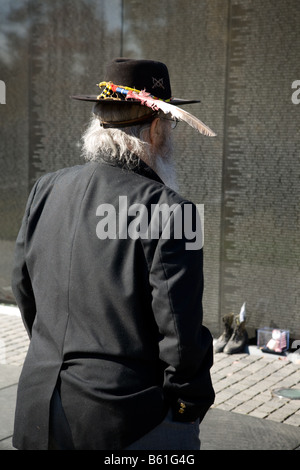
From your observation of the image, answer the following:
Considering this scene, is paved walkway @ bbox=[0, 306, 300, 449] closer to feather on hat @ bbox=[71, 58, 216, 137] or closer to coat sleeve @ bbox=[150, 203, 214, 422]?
coat sleeve @ bbox=[150, 203, 214, 422]

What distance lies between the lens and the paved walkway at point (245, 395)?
14.0 feet

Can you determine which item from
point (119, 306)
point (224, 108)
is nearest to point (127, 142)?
point (119, 306)

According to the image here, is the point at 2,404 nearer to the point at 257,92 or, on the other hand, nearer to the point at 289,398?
the point at 289,398

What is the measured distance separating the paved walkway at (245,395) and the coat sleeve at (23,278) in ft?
5.96

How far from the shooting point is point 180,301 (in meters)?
2.06

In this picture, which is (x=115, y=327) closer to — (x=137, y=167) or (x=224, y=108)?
(x=137, y=167)

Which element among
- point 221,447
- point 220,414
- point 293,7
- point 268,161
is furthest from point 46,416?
point 293,7

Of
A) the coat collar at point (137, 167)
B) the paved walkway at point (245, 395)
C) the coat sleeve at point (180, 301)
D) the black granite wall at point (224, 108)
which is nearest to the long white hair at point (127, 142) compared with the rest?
the coat collar at point (137, 167)

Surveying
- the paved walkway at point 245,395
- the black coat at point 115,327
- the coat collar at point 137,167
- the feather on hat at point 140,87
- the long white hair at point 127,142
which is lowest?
the paved walkway at point 245,395

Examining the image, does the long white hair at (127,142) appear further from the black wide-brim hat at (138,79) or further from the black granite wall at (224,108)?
the black granite wall at (224,108)

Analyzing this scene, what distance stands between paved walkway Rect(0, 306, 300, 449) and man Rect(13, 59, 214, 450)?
2.05m

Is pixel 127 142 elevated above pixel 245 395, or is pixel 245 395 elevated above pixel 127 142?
pixel 127 142

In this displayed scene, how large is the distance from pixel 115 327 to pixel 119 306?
68 millimetres

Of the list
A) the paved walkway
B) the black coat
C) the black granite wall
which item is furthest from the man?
the black granite wall
